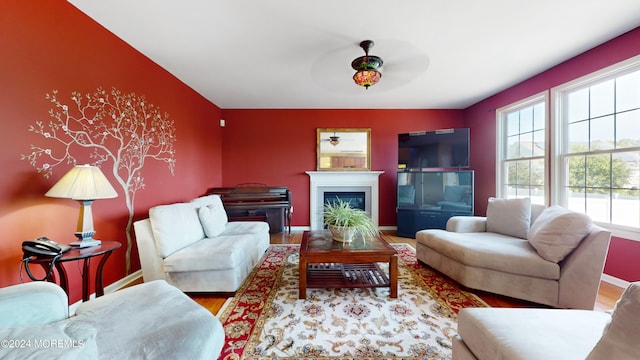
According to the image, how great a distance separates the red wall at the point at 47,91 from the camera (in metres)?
1.49

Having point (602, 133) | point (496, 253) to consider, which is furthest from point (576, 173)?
point (496, 253)

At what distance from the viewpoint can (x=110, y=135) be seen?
7.25 feet

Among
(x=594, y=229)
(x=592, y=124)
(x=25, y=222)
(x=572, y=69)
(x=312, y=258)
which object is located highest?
(x=572, y=69)

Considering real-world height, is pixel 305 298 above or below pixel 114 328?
below

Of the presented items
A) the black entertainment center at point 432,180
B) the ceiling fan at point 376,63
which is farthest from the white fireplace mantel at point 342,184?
the ceiling fan at point 376,63

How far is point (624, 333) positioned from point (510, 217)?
240 centimetres

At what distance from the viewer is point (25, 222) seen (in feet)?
5.16

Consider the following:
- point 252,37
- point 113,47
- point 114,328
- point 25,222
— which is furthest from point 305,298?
point 113,47

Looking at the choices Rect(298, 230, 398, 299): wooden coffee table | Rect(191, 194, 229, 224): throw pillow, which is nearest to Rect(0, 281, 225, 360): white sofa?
Rect(298, 230, 398, 299): wooden coffee table

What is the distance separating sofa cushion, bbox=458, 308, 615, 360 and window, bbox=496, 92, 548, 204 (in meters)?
2.68

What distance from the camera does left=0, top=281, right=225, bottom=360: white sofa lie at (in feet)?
2.93

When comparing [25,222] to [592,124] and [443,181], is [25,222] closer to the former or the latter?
[443,181]

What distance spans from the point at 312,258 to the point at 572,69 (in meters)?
3.67

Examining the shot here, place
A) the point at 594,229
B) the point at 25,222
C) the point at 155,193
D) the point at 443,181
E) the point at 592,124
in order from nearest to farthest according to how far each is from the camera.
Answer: the point at 25,222 → the point at 594,229 → the point at 592,124 → the point at 155,193 → the point at 443,181
